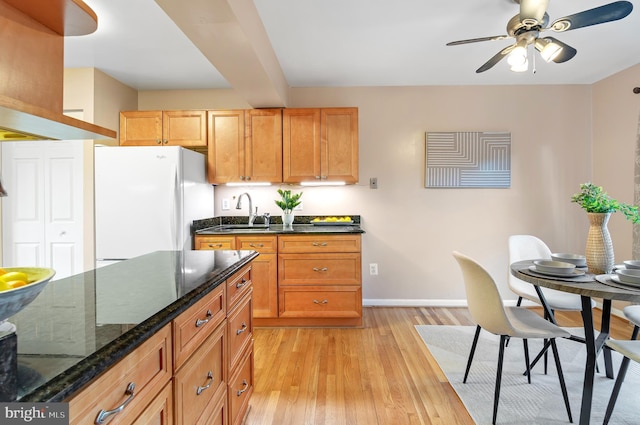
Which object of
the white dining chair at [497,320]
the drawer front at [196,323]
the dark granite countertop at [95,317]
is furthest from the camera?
the white dining chair at [497,320]

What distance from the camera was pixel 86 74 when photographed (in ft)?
10.5

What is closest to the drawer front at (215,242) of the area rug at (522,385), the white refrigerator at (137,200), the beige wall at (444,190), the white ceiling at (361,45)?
the white refrigerator at (137,200)

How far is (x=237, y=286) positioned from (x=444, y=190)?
287 centimetres

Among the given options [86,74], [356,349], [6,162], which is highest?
[86,74]

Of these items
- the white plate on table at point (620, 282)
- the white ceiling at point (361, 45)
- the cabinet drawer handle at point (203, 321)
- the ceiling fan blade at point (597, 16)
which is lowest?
the cabinet drawer handle at point (203, 321)

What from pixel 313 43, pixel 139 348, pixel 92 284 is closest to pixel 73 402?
pixel 139 348

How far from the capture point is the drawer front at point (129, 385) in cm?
66

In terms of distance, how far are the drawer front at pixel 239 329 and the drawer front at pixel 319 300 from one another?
1.24 metres

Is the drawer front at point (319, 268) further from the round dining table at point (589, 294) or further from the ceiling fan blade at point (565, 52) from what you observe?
the ceiling fan blade at point (565, 52)

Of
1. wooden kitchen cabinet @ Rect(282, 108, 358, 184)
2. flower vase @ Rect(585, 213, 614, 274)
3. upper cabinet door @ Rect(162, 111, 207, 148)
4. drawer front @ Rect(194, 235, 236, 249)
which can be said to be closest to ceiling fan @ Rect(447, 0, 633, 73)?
flower vase @ Rect(585, 213, 614, 274)

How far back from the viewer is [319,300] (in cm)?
312

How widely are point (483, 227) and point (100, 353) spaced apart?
3851mm

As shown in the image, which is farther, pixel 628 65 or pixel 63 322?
pixel 628 65

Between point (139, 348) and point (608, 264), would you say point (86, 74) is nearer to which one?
point (139, 348)
